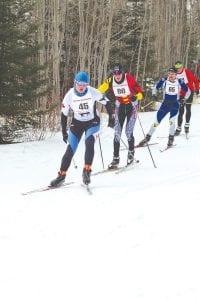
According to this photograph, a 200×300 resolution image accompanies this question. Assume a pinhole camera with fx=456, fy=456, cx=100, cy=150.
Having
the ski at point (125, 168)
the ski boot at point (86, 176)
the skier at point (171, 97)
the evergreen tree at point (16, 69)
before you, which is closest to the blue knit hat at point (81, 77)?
the ski boot at point (86, 176)

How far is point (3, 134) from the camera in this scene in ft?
42.7

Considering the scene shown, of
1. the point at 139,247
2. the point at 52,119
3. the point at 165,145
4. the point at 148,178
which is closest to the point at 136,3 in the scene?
the point at 52,119

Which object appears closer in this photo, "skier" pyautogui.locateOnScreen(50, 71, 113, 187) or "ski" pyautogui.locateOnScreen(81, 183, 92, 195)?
"ski" pyautogui.locateOnScreen(81, 183, 92, 195)

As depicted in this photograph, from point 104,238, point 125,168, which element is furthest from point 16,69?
point 104,238

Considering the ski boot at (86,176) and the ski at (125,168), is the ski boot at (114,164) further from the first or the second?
the ski boot at (86,176)

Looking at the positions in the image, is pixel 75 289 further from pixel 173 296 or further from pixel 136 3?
pixel 136 3

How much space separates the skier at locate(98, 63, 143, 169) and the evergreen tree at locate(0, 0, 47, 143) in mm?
3473

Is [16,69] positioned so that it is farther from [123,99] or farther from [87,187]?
[87,187]

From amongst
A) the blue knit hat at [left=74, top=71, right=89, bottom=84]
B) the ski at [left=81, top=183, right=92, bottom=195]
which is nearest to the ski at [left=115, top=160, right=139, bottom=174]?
the ski at [left=81, top=183, right=92, bottom=195]

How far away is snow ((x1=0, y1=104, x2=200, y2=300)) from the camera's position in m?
4.14

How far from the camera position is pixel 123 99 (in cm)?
959

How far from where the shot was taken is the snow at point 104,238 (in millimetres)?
4145

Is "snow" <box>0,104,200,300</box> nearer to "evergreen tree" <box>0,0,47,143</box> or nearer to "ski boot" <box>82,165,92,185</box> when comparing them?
"ski boot" <box>82,165,92,185</box>

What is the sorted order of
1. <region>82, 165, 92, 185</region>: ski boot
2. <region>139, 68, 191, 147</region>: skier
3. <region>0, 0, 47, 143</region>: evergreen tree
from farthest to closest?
<region>0, 0, 47, 143</region>: evergreen tree → <region>139, 68, 191, 147</region>: skier → <region>82, 165, 92, 185</region>: ski boot
